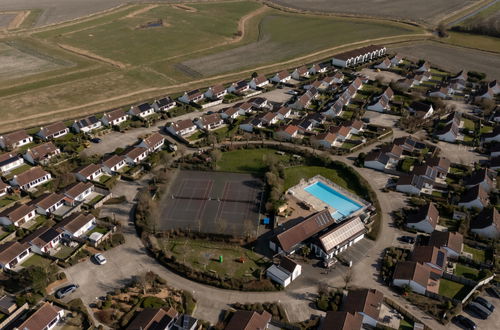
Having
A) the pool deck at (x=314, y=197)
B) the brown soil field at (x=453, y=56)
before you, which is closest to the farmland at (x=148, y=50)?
the brown soil field at (x=453, y=56)

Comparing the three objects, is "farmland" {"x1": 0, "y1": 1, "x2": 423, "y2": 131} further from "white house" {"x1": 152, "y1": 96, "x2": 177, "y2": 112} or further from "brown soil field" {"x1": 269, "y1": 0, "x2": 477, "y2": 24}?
"brown soil field" {"x1": 269, "y1": 0, "x2": 477, "y2": 24}

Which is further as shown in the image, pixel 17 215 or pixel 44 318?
pixel 17 215

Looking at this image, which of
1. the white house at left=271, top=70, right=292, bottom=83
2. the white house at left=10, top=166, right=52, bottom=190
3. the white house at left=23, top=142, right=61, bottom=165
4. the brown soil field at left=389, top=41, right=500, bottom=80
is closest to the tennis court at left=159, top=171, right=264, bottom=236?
the white house at left=10, top=166, right=52, bottom=190

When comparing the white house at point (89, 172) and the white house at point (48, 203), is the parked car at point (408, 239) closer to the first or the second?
the white house at point (89, 172)

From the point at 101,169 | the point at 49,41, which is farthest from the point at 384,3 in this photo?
the point at 101,169

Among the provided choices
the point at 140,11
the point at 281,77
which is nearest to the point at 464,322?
the point at 281,77

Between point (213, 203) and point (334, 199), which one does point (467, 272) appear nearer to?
point (334, 199)

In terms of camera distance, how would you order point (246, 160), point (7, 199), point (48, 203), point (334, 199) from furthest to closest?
1. point (246, 160)
2. point (7, 199)
3. point (334, 199)
4. point (48, 203)
